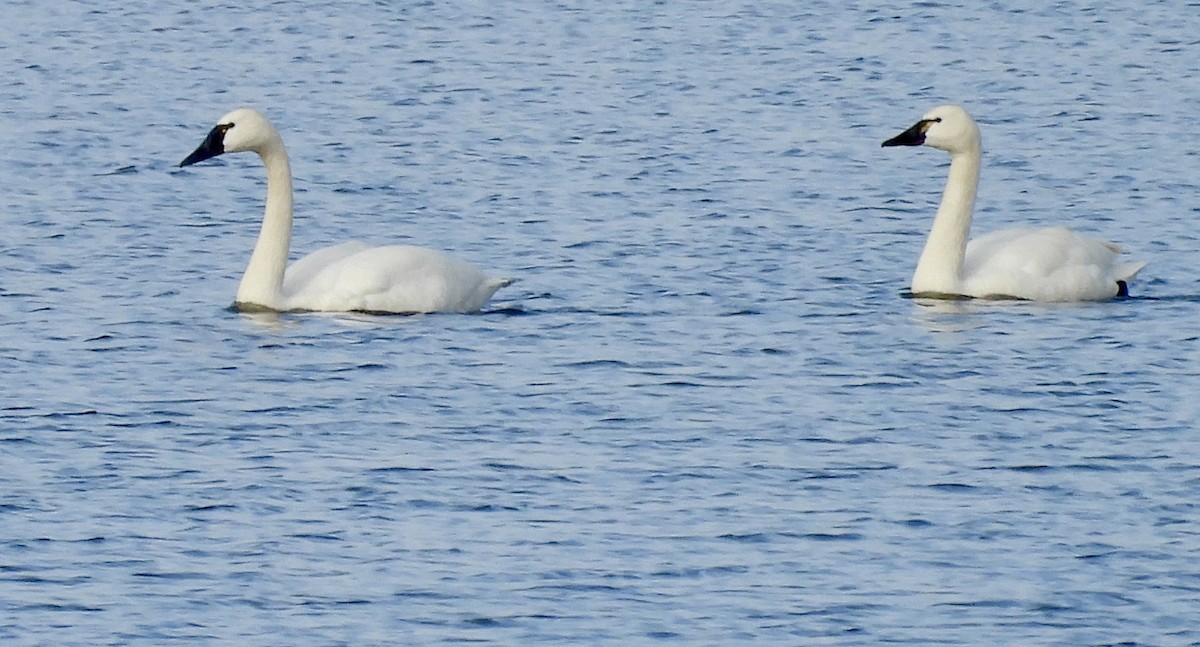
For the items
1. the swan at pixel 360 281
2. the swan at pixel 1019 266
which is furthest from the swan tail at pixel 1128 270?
the swan at pixel 360 281

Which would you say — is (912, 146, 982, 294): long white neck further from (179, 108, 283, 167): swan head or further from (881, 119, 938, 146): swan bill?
(179, 108, 283, 167): swan head

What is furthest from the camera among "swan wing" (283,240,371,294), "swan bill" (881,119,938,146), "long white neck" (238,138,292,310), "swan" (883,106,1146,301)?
"swan bill" (881,119,938,146)

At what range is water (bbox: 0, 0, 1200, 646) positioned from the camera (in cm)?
1034

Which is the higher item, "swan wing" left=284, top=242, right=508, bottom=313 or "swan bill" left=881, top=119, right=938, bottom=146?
"swan bill" left=881, top=119, right=938, bottom=146

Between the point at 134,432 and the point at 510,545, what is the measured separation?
2.74 meters

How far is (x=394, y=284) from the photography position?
16.1m

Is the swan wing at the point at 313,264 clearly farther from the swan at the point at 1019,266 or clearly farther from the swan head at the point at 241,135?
the swan at the point at 1019,266

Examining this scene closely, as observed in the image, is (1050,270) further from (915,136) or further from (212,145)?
(212,145)

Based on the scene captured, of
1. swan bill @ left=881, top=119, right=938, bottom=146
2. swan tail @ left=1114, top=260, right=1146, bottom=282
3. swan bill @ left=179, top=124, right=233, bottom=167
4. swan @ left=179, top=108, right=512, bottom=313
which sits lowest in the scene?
swan tail @ left=1114, top=260, right=1146, bottom=282

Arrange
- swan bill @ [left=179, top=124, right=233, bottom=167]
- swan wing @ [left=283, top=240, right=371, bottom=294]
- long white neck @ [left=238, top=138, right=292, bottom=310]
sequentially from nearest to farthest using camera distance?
1. long white neck @ [left=238, top=138, right=292, bottom=310]
2. swan wing @ [left=283, top=240, right=371, bottom=294]
3. swan bill @ [left=179, top=124, right=233, bottom=167]

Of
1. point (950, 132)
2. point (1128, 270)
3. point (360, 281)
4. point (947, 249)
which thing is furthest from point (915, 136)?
point (360, 281)

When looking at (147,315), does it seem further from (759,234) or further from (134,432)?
(759,234)

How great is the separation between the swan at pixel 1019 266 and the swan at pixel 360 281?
2.62 metres

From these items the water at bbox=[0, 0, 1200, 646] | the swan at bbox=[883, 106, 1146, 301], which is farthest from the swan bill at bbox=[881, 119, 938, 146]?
the water at bbox=[0, 0, 1200, 646]
